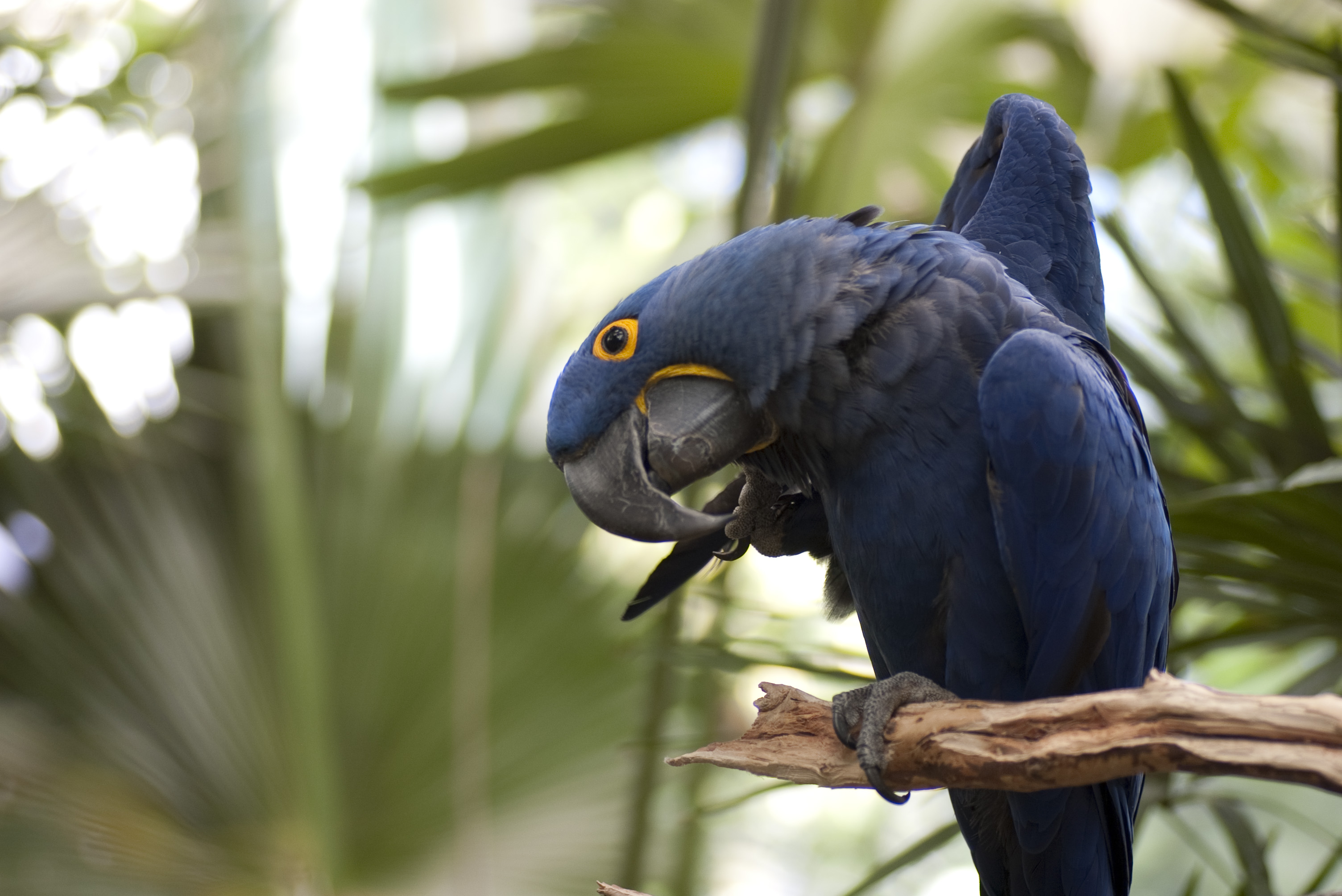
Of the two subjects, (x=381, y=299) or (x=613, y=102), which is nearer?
(x=613, y=102)

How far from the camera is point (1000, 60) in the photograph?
3.01m

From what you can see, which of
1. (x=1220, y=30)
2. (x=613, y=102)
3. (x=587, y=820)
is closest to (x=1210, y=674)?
(x=1220, y=30)

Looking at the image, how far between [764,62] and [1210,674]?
350cm

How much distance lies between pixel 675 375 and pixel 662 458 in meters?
0.12

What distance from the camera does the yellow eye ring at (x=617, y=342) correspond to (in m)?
1.25

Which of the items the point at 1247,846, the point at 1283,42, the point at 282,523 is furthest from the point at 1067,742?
the point at 282,523

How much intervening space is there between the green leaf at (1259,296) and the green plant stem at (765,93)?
2.30 feet

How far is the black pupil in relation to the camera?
1.26 m

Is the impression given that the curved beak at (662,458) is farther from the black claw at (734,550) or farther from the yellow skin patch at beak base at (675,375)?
the black claw at (734,550)

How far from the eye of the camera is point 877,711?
113cm

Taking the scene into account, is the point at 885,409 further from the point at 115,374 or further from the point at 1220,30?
the point at 1220,30

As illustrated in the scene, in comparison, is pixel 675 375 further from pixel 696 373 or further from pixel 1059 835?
pixel 1059 835

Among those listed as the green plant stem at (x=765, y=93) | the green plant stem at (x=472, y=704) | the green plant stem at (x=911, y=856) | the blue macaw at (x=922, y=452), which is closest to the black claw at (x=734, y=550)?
the blue macaw at (x=922, y=452)

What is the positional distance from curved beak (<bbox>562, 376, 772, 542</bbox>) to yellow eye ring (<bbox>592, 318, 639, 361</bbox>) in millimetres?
61
